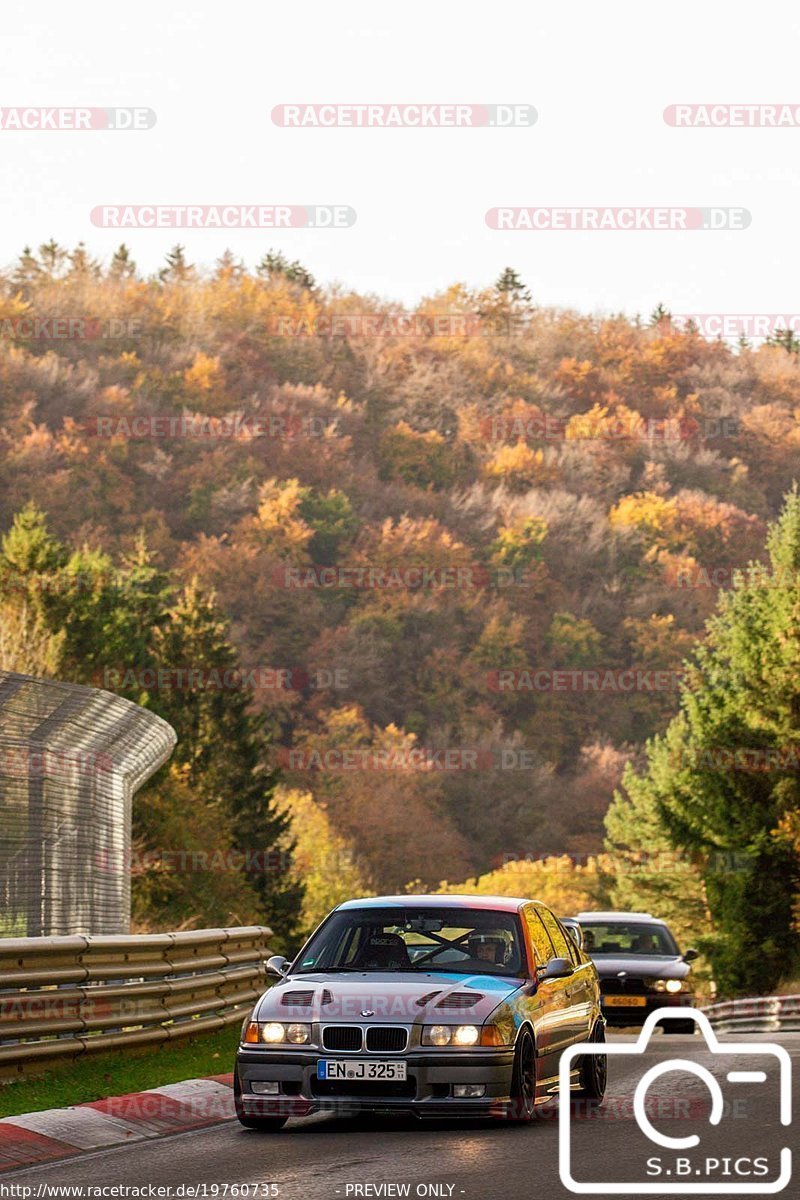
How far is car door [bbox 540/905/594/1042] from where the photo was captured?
1336 cm

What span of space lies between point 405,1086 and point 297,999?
868 millimetres

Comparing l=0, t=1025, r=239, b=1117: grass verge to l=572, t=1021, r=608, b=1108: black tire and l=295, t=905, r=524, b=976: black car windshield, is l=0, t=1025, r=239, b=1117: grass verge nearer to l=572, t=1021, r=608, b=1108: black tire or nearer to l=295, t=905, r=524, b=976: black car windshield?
l=295, t=905, r=524, b=976: black car windshield

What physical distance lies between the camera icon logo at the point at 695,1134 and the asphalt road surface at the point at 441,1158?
0.02 meters

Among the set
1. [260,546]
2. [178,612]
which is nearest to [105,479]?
[260,546]

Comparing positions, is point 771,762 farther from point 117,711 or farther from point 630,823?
point 117,711

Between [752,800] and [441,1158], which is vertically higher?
[752,800]

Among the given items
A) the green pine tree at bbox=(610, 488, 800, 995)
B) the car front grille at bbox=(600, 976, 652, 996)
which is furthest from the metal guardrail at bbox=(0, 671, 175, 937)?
the green pine tree at bbox=(610, 488, 800, 995)

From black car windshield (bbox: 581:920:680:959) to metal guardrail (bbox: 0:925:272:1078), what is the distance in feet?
29.3

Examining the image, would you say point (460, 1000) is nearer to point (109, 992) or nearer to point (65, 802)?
point (109, 992)

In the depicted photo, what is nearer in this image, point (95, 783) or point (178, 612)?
point (95, 783)

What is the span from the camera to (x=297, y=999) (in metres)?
11.8

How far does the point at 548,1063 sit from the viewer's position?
492 inches

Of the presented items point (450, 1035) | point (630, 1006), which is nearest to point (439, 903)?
point (450, 1035)

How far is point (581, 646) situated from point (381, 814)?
2044 cm
